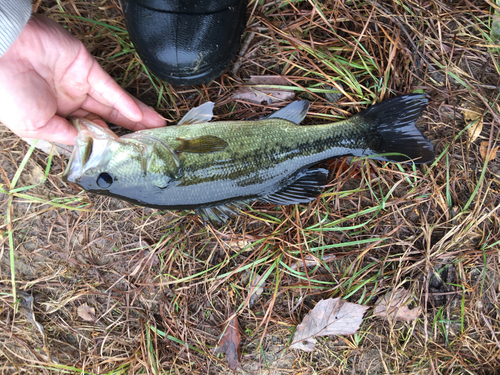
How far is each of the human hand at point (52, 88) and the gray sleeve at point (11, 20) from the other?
0.22 m

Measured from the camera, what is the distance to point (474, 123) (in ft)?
9.74

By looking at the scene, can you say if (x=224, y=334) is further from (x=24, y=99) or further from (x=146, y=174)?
(x=24, y=99)

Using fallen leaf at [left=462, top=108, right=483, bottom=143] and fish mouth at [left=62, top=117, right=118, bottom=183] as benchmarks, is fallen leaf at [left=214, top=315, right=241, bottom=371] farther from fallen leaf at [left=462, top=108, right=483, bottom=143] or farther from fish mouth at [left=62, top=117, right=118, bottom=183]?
fallen leaf at [left=462, top=108, right=483, bottom=143]

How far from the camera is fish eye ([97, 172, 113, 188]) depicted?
2355 millimetres

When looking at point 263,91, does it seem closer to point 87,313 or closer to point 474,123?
point 474,123

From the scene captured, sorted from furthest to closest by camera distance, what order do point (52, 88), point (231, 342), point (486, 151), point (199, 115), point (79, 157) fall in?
point (231, 342) → point (486, 151) → point (199, 115) → point (52, 88) → point (79, 157)

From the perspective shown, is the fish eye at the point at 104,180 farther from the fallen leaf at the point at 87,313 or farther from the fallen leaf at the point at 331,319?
the fallen leaf at the point at 331,319

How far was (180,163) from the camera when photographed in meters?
2.53

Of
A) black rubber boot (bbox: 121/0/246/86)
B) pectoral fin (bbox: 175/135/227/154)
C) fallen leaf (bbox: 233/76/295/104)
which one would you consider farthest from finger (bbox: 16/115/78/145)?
fallen leaf (bbox: 233/76/295/104)

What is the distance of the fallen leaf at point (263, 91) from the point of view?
305 cm

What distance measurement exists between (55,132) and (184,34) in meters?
1.43

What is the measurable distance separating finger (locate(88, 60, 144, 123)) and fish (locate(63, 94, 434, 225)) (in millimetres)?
238

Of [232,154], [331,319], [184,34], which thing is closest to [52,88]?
[184,34]

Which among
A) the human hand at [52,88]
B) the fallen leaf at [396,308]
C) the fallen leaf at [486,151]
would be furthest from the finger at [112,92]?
the fallen leaf at [486,151]
